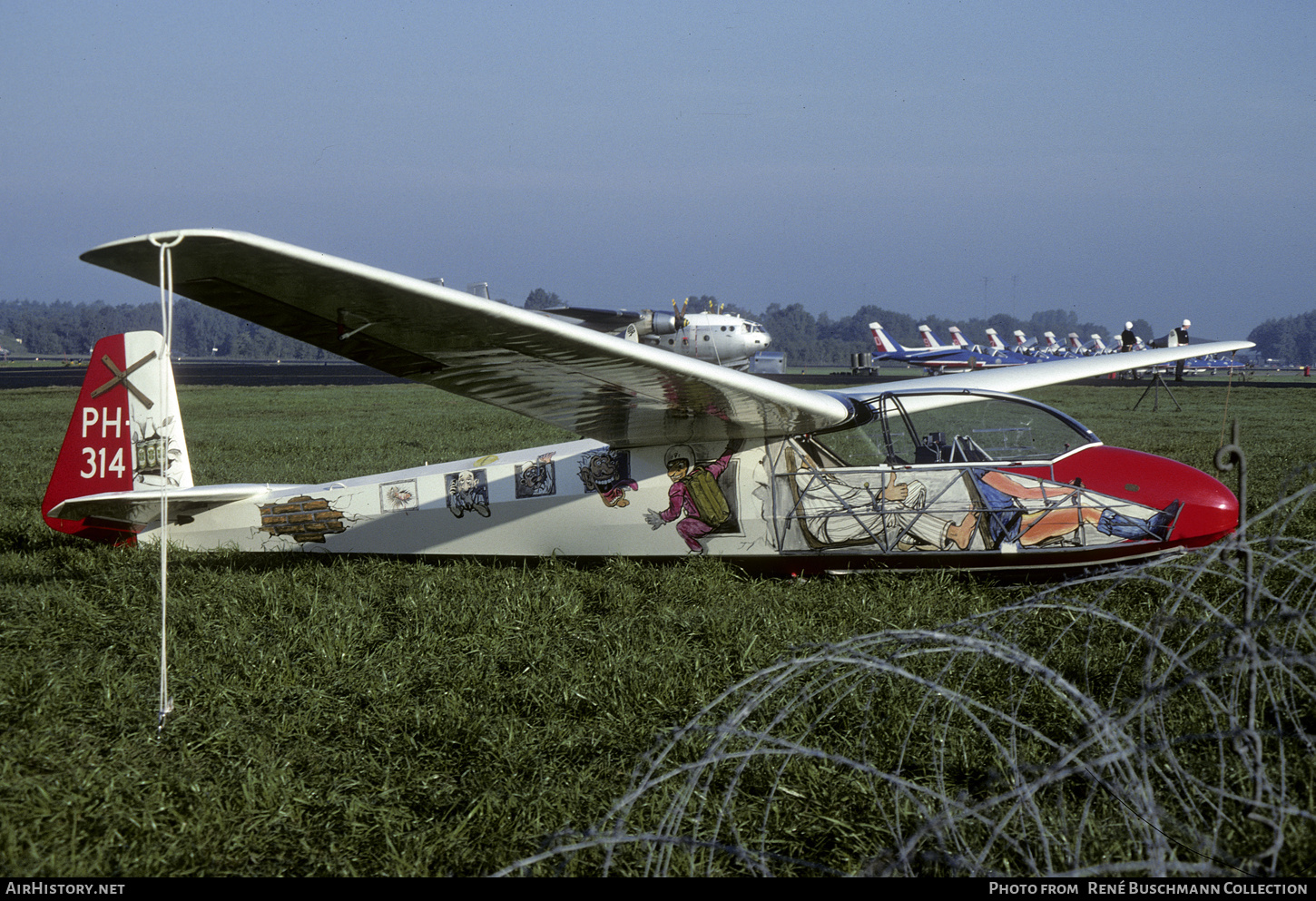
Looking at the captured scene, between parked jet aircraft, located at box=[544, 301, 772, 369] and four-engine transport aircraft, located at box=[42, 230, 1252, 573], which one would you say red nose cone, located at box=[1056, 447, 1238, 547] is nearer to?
four-engine transport aircraft, located at box=[42, 230, 1252, 573]

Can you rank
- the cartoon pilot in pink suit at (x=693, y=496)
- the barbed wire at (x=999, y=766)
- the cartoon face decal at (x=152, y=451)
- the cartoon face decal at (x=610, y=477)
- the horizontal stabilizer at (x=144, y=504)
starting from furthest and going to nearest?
the cartoon face decal at (x=152, y=451)
the cartoon face decal at (x=610, y=477)
the cartoon pilot in pink suit at (x=693, y=496)
the horizontal stabilizer at (x=144, y=504)
the barbed wire at (x=999, y=766)

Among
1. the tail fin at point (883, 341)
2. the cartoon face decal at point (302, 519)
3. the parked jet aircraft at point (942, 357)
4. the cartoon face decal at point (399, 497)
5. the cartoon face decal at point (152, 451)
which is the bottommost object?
the cartoon face decal at point (302, 519)

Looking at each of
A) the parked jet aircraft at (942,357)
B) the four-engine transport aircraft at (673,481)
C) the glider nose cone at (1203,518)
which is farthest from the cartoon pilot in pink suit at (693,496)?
the parked jet aircraft at (942,357)

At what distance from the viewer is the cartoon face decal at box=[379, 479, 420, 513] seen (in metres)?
7.63

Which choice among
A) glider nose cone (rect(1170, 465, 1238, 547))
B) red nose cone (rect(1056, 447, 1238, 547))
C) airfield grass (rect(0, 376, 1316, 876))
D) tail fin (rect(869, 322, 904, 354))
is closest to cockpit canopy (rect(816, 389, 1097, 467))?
Result: red nose cone (rect(1056, 447, 1238, 547))

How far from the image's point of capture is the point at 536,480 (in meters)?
7.43

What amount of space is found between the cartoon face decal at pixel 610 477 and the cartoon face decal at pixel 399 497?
4.77 feet

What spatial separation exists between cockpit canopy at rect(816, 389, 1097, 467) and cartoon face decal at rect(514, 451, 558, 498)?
7.09 feet

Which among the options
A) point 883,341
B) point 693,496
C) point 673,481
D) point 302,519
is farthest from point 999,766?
point 883,341

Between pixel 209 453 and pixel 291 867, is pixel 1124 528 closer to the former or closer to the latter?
pixel 291 867

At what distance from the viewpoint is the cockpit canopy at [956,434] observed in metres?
6.77

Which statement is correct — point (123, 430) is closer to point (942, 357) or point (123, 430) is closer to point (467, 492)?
point (467, 492)

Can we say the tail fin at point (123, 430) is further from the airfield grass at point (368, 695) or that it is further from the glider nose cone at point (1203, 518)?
the glider nose cone at point (1203, 518)

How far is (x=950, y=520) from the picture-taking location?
21.7ft
